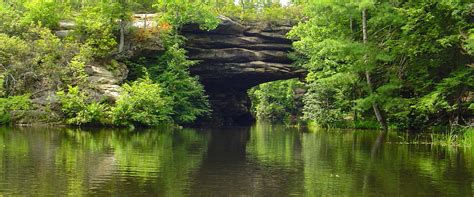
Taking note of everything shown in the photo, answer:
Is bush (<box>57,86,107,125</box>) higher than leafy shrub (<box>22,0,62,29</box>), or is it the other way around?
leafy shrub (<box>22,0,62,29</box>)

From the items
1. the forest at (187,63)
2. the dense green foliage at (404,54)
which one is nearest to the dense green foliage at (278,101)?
the forest at (187,63)

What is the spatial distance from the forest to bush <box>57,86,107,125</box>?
0.22ft

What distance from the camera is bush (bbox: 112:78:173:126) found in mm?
28594

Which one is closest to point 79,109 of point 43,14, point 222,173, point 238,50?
point 43,14

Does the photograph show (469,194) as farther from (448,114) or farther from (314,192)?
(448,114)

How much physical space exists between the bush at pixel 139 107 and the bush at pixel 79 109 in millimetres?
846

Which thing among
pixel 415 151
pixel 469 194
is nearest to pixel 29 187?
pixel 469 194

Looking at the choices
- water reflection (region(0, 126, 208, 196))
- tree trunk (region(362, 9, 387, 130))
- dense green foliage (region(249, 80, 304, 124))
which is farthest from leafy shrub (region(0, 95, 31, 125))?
dense green foliage (region(249, 80, 304, 124))

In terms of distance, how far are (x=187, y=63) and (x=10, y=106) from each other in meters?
12.8

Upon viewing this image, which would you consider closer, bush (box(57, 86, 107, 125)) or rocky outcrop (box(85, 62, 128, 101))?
bush (box(57, 86, 107, 125))

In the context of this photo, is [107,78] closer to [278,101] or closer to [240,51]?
[240,51]

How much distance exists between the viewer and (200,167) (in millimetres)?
11117

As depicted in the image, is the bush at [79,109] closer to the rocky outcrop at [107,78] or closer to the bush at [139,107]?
the bush at [139,107]

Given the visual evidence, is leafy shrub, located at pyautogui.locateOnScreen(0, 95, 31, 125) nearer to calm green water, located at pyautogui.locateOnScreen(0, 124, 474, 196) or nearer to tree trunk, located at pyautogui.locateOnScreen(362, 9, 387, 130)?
calm green water, located at pyautogui.locateOnScreen(0, 124, 474, 196)
